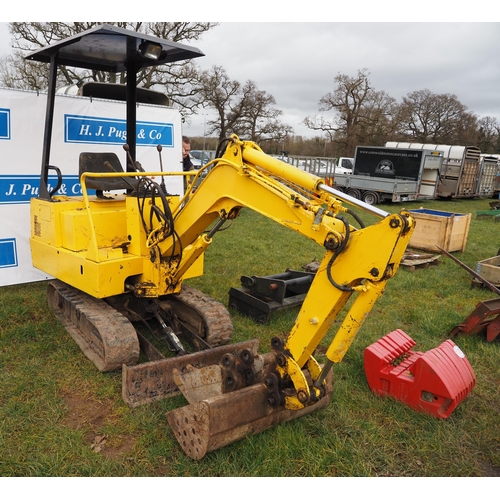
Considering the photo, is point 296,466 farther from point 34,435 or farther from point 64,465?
point 34,435

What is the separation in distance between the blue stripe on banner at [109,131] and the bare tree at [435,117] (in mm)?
35630

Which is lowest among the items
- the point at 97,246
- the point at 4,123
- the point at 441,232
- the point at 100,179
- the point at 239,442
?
the point at 239,442

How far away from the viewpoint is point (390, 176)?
734 inches

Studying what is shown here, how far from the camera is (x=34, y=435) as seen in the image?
327 cm

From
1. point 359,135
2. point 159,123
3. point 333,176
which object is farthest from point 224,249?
point 359,135

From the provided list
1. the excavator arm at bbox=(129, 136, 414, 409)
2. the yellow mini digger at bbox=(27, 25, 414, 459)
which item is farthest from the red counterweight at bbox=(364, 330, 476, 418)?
the excavator arm at bbox=(129, 136, 414, 409)

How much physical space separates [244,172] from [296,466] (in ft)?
7.02

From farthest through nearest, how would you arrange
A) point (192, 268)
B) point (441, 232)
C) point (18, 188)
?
point (441, 232) < point (18, 188) < point (192, 268)

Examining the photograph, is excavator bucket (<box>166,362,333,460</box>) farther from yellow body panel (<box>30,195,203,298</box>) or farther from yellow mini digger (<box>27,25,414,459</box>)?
yellow body panel (<box>30,195,203,298</box>)

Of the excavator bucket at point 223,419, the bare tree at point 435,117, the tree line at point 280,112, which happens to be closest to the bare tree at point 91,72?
the tree line at point 280,112

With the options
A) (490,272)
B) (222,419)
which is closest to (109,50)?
(222,419)

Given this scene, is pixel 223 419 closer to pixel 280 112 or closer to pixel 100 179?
pixel 100 179

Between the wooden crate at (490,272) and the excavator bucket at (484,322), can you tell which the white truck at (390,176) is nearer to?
the wooden crate at (490,272)

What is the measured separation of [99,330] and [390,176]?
664 inches
